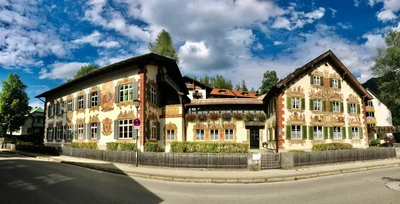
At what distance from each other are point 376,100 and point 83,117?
60.7 meters

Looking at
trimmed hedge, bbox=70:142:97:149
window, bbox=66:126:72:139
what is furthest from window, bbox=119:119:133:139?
window, bbox=66:126:72:139

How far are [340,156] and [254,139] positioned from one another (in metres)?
12.1

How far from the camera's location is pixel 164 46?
4781cm

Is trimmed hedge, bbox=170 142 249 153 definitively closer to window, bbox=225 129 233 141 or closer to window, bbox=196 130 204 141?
window, bbox=196 130 204 141

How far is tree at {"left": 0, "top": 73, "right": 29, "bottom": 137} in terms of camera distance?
46125 millimetres

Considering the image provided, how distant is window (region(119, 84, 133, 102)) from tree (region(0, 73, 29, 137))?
34.6 meters

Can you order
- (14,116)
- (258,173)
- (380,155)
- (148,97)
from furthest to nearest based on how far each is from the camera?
1. (14,116)
2. (148,97)
3. (380,155)
4. (258,173)

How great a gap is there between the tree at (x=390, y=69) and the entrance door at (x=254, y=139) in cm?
2538

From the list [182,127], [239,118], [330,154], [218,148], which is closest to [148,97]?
[182,127]

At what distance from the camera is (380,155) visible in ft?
72.1

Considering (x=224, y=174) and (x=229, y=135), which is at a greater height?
(x=229, y=135)

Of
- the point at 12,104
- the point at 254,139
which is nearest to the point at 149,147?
the point at 254,139

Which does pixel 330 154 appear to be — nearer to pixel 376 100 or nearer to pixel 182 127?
pixel 182 127

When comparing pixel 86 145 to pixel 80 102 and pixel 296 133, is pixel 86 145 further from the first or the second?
pixel 296 133
